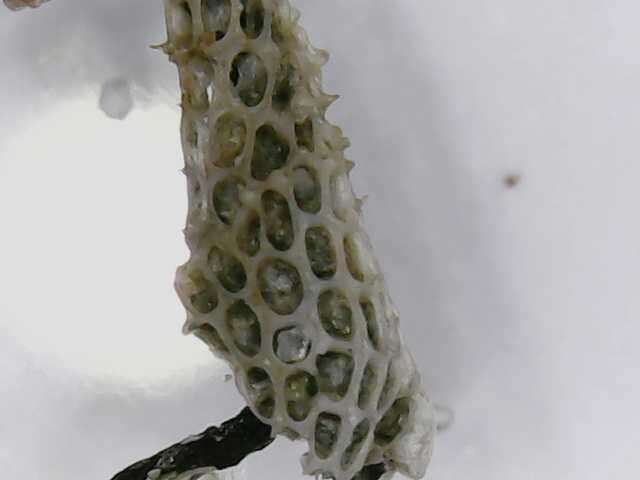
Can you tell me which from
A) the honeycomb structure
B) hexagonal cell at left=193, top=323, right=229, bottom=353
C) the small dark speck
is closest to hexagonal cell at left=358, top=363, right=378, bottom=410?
the honeycomb structure

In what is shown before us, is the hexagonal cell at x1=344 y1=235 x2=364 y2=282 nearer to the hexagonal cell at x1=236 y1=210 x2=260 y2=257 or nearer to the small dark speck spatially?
the hexagonal cell at x1=236 y1=210 x2=260 y2=257

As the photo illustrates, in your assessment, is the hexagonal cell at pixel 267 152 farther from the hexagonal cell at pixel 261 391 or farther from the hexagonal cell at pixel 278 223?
the hexagonal cell at pixel 261 391

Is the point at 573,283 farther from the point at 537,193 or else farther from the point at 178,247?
the point at 178,247

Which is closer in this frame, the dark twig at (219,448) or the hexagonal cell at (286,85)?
the hexagonal cell at (286,85)

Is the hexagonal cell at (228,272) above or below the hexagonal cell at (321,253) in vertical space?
above

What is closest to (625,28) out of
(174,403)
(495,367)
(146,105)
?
(495,367)

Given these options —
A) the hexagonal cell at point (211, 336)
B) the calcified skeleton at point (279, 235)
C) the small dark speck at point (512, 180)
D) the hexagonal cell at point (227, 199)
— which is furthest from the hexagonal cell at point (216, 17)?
the small dark speck at point (512, 180)
